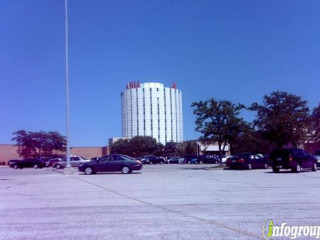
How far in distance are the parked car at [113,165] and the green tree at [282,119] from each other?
15.2m

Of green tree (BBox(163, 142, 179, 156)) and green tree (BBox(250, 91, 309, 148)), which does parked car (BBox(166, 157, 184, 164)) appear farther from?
green tree (BBox(250, 91, 309, 148))

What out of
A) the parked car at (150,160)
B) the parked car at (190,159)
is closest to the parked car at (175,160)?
the parked car at (190,159)

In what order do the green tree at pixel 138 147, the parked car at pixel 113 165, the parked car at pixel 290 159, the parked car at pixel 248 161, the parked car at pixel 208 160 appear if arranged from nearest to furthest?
the parked car at pixel 290 159
the parked car at pixel 113 165
the parked car at pixel 248 161
the parked car at pixel 208 160
the green tree at pixel 138 147

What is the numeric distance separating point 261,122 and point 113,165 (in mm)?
16849

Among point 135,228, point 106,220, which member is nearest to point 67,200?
point 106,220

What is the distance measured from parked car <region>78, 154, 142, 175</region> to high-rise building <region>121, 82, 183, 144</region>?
12408 cm

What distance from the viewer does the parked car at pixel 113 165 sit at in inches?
1241

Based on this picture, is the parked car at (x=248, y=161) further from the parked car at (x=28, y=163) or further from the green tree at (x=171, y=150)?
the green tree at (x=171, y=150)

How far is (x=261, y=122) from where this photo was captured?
40406 mm

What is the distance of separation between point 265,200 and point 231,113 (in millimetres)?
28546

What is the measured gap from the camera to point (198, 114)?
4028 cm

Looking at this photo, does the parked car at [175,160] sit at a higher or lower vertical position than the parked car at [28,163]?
lower

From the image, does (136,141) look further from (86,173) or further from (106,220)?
(106,220)

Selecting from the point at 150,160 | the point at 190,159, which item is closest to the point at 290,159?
the point at 190,159
